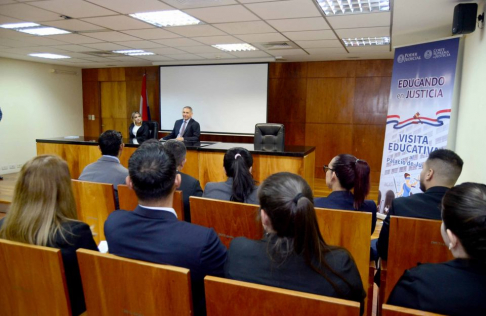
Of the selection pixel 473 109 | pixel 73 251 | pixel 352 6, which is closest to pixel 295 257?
pixel 73 251

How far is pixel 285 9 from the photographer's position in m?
3.59

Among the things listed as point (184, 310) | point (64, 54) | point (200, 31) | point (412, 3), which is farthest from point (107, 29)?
point (184, 310)

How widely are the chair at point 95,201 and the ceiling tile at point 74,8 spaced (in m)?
2.05

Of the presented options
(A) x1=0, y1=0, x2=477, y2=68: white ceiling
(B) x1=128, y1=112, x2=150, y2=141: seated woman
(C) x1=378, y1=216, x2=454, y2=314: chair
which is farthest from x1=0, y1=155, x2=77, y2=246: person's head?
(B) x1=128, y1=112, x2=150, y2=141: seated woman

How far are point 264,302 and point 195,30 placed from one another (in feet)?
14.0

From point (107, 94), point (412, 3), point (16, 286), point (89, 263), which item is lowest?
point (16, 286)

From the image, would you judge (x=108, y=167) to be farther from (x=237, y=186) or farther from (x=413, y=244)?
(x=413, y=244)

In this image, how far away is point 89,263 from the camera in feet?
3.86

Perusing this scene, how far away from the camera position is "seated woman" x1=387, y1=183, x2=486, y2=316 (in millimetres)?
957

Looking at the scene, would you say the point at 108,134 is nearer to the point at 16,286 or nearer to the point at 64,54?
the point at 16,286

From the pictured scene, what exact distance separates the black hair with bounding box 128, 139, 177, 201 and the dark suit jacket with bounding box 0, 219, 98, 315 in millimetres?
299

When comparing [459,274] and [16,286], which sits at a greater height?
[459,274]

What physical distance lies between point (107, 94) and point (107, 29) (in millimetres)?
4820

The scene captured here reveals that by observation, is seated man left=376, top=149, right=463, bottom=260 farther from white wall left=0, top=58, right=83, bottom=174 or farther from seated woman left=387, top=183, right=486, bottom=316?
white wall left=0, top=58, right=83, bottom=174
